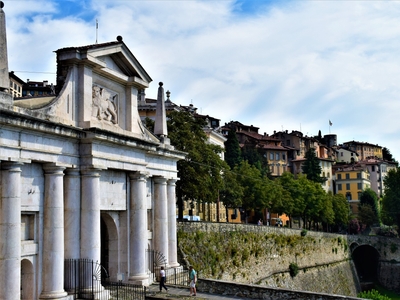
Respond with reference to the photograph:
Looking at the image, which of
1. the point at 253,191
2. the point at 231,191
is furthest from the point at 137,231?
the point at 253,191

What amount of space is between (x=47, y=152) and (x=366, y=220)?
85.2 metres

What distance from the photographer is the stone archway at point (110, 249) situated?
2281 centimetres

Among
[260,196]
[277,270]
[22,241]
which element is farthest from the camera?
[260,196]

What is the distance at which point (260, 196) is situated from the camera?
62.0 metres

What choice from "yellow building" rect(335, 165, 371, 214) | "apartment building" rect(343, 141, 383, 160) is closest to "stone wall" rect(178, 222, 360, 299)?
"yellow building" rect(335, 165, 371, 214)

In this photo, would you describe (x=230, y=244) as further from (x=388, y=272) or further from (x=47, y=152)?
(x=388, y=272)

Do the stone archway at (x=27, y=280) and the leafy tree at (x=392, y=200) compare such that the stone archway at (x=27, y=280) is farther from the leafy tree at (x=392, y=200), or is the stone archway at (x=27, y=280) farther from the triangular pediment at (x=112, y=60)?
the leafy tree at (x=392, y=200)

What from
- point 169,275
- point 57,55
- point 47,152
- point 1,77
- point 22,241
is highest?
point 57,55

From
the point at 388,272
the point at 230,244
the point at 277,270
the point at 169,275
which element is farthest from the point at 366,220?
the point at 169,275

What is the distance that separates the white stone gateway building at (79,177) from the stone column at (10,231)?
0.03 meters

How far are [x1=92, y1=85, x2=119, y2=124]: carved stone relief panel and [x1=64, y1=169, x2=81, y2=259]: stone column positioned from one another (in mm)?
3079

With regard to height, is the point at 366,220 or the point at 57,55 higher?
the point at 57,55

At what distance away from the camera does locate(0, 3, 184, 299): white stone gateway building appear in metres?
16.4

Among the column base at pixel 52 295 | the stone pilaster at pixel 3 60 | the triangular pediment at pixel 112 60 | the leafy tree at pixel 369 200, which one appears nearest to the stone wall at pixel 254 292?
the column base at pixel 52 295
